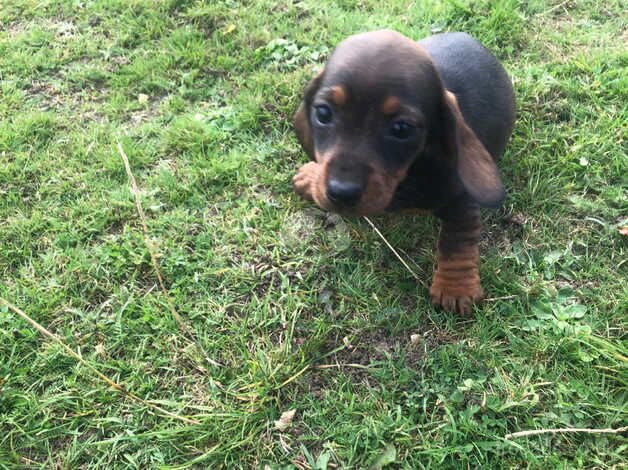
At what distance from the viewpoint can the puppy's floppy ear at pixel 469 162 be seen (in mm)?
2488

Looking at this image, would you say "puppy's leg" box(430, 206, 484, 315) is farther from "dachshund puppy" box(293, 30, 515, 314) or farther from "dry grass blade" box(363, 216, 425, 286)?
"dry grass blade" box(363, 216, 425, 286)

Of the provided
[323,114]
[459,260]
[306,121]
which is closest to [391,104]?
[323,114]

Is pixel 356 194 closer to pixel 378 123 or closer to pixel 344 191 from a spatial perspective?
pixel 344 191

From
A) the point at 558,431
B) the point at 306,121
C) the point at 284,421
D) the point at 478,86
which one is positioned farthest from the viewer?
the point at 478,86

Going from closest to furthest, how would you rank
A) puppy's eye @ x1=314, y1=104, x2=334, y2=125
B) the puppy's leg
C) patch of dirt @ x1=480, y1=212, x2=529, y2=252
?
1. puppy's eye @ x1=314, y1=104, x2=334, y2=125
2. the puppy's leg
3. patch of dirt @ x1=480, y1=212, x2=529, y2=252

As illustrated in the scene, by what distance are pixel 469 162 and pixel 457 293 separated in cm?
70

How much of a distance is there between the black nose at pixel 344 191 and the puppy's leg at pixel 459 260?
2.25 feet

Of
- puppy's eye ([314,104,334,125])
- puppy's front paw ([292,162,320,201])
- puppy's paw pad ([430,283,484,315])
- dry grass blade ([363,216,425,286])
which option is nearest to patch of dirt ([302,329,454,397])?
puppy's paw pad ([430,283,484,315])

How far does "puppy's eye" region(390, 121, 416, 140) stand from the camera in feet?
7.56

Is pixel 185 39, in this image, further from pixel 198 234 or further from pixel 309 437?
pixel 309 437

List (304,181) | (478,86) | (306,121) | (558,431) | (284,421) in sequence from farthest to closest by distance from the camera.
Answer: (304,181) < (478,86) < (306,121) < (284,421) < (558,431)

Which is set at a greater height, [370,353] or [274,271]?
[274,271]

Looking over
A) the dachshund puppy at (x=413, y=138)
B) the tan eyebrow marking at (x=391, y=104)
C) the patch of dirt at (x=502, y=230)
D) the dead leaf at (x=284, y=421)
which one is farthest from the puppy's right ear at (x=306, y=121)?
the dead leaf at (x=284, y=421)

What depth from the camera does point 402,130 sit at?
232cm
